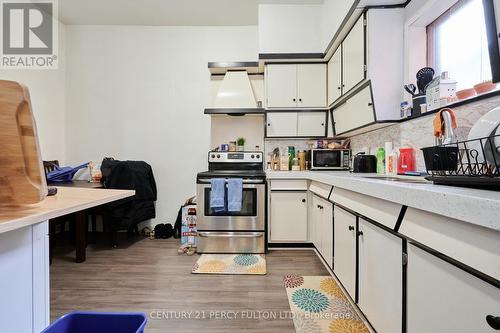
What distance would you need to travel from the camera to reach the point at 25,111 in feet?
1.93

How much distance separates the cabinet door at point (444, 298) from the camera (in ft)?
2.21

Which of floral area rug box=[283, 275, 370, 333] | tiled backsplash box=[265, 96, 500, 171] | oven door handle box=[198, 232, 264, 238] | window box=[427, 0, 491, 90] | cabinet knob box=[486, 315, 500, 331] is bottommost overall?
floral area rug box=[283, 275, 370, 333]

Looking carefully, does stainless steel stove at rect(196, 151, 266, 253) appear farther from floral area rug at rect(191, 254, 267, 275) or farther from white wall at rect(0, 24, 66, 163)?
white wall at rect(0, 24, 66, 163)

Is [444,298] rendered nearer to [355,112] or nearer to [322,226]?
[322,226]

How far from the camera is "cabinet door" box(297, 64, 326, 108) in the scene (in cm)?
304

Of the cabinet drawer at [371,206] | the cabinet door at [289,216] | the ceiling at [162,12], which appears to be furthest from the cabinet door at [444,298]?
the ceiling at [162,12]

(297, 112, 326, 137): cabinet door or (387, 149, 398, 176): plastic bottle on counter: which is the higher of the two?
(297, 112, 326, 137): cabinet door

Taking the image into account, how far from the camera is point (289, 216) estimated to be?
281 cm

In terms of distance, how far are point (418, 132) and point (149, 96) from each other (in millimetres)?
3301

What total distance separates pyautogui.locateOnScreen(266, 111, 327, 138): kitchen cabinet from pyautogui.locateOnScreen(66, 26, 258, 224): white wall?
99 cm

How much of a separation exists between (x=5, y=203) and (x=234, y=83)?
2951 mm

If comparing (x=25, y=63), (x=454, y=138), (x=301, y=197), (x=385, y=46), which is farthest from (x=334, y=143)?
(x=25, y=63)

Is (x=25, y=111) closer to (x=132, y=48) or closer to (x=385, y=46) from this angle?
(x=385, y=46)

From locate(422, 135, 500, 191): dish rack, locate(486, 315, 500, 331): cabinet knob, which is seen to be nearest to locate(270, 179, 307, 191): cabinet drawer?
locate(422, 135, 500, 191): dish rack
